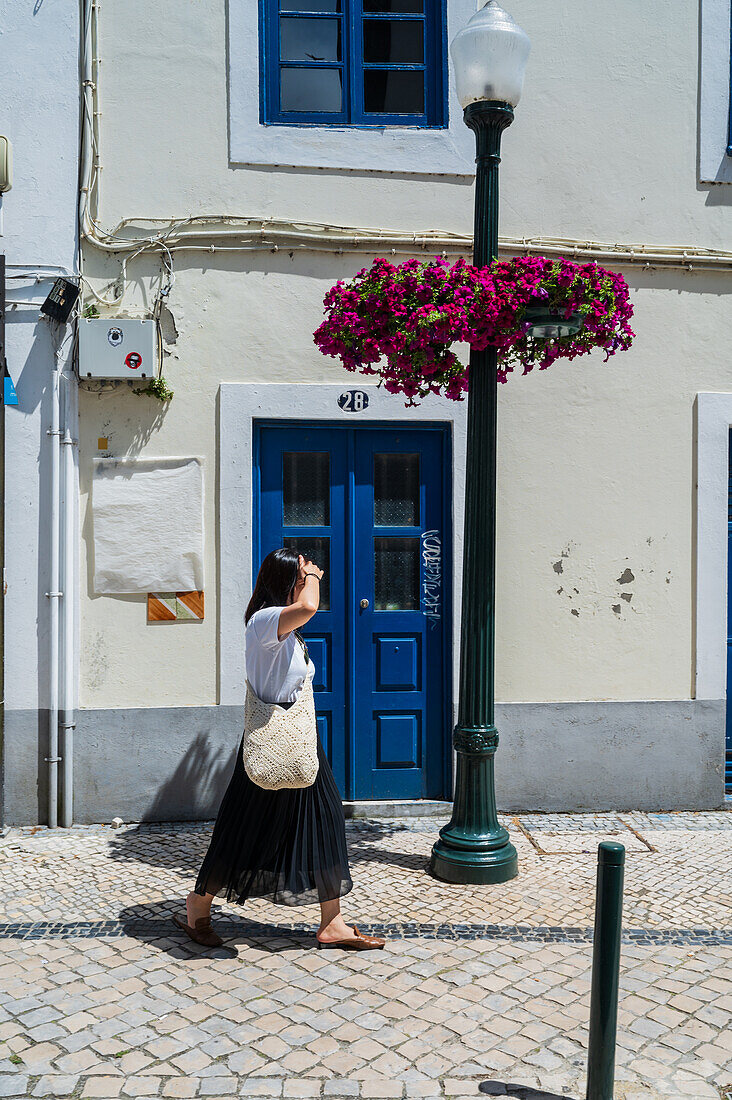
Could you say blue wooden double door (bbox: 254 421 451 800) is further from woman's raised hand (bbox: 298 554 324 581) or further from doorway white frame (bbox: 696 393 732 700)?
woman's raised hand (bbox: 298 554 324 581)

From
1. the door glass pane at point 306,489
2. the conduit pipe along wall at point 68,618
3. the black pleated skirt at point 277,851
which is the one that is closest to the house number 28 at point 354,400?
the door glass pane at point 306,489

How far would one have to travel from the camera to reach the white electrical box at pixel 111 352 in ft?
18.9

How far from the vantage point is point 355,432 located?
20.2 ft

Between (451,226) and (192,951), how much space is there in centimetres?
437

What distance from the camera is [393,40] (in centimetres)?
623

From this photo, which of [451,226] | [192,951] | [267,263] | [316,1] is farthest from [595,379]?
[192,951]

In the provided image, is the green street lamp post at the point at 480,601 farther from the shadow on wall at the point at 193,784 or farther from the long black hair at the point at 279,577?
the shadow on wall at the point at 193,784

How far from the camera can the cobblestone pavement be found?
3238 millimetres

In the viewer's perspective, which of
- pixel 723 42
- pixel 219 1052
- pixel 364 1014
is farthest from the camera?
pixel 723 42

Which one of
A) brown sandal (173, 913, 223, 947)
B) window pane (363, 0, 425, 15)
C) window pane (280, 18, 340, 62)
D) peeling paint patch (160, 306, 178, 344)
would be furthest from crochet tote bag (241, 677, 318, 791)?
window pane (363, 0, 425, 15)

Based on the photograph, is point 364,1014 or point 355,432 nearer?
point 364,1014

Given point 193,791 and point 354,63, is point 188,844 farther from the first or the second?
point 354,63

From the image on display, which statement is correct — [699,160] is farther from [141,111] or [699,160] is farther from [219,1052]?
[219,1052]

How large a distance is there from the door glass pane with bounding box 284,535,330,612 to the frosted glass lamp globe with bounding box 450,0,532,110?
2606 mm
